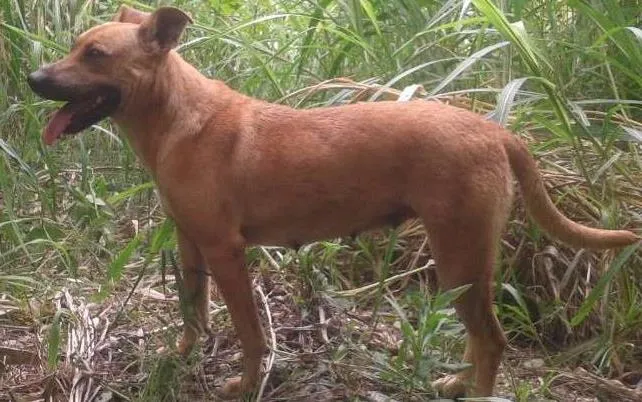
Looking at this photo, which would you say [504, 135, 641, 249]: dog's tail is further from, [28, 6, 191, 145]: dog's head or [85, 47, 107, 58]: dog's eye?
[85, 47, 107, 58]: dog's eye

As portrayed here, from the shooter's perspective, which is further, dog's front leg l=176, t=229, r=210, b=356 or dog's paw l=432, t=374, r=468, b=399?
dog's front leg l=176, t=229, r=210, b=356

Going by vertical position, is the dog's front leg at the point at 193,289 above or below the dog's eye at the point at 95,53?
below

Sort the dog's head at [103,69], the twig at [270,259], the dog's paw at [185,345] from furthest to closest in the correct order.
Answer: the twig at [270,259] → the dog's paw at [185,345] → the dog's head at [103,69]

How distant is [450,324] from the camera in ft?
10.7

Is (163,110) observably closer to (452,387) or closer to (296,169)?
(296,169)

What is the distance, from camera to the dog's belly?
3.30m

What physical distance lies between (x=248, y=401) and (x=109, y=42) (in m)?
1.26

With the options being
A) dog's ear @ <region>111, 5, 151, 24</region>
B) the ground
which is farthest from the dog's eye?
the ground

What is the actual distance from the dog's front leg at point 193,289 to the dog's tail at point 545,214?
1134 mm

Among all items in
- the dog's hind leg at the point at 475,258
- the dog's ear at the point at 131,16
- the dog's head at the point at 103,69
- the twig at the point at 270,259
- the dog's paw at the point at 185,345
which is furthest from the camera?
the twig at the point at 270,259


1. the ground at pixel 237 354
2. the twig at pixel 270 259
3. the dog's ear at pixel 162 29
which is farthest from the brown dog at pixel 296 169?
the twig at pixel 270 259

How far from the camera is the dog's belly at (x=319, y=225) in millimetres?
3297

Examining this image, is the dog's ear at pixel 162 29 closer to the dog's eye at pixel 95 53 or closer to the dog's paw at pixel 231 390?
the dog's eye at pixel 95 53

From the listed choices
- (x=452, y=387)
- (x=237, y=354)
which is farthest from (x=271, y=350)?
(x=452, y=387)
